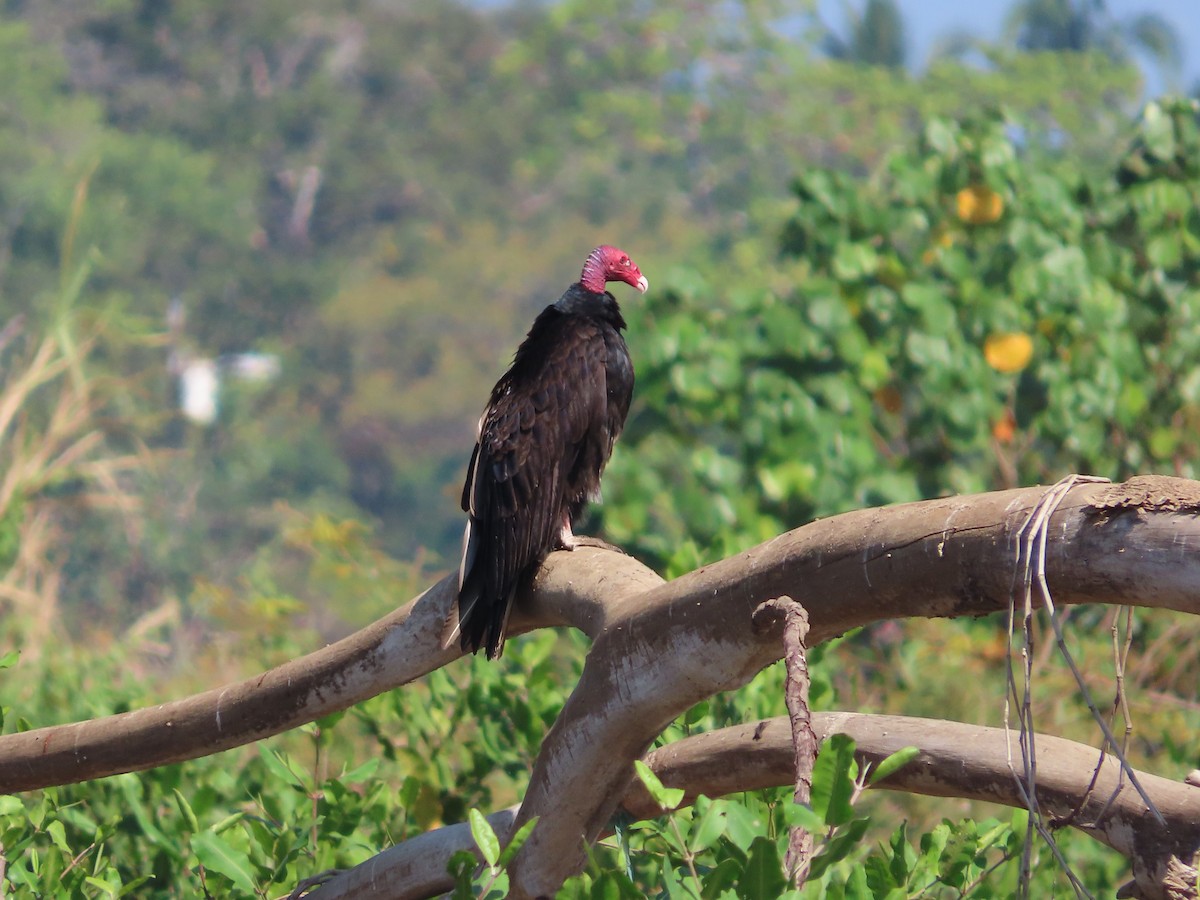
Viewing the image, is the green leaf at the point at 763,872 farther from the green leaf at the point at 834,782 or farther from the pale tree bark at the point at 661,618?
the pale tree bark at the point at 661,618

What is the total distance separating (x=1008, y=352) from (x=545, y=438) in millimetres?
2817

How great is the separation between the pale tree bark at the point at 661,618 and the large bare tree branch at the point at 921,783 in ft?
0.23

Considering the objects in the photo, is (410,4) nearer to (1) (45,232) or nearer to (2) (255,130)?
(2) (255,130)

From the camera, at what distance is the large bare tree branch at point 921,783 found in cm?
166

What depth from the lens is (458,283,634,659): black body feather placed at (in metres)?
2.52

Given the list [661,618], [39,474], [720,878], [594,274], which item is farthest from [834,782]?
[39,474]

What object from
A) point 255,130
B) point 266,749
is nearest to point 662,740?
point 266,749

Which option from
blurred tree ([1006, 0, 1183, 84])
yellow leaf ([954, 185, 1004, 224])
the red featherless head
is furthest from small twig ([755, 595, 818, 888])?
blurred tree ([1006, 0, 1183, 84])

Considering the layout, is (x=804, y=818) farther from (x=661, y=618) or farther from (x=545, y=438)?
(x=545, y=438)

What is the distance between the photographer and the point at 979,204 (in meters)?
5.39

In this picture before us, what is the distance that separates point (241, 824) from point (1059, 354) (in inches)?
145

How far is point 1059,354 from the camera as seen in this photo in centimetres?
531

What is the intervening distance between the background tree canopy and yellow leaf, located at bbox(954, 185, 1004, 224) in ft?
0.05

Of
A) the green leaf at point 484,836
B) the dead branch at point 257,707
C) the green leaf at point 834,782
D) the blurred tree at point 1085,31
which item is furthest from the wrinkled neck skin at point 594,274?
the blurred tree at point 1085,31
